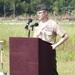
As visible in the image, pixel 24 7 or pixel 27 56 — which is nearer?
pixel 27 56

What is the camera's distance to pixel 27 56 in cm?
490

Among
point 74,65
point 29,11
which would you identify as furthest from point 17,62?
point 29,11

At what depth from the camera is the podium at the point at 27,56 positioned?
4.89 m

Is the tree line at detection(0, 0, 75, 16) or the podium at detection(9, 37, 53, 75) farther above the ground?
the tree line at detection(0, 0, 75, 16)

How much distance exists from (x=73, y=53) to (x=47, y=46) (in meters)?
6.67

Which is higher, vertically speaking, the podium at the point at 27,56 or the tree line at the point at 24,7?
the tree line at the point at 24,7

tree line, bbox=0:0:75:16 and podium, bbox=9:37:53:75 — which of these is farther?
tree line, bbox=0:0:75:16

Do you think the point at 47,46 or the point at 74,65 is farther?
the point at 74,65

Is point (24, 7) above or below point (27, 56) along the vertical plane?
above

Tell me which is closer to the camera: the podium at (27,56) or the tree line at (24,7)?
the podium at (27,56)

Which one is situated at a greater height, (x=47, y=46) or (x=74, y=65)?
(x=47, y=46)

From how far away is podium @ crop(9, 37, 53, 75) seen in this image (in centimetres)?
489

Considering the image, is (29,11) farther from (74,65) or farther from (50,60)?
(50,60)

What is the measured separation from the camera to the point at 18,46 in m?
4.95
